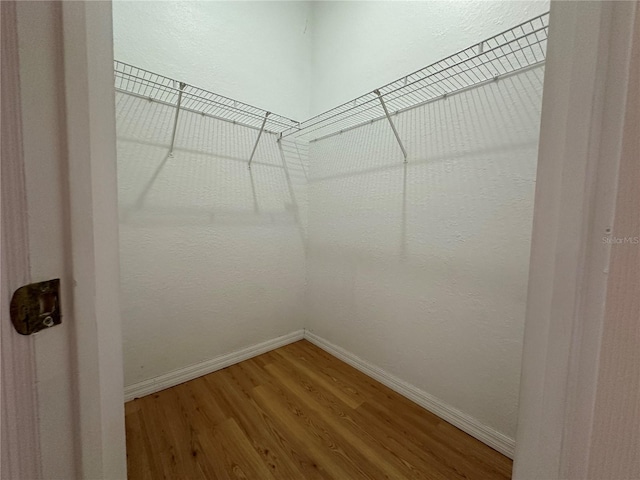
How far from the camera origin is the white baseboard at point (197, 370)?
1.31m

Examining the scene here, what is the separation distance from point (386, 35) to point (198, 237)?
1.61 m

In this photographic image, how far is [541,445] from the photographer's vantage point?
336mm

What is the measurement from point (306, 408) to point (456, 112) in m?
1.64

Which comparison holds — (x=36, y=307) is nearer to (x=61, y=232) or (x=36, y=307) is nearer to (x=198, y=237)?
(x=61, y=232)

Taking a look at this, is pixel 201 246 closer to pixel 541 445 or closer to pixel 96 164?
pixel 96 164

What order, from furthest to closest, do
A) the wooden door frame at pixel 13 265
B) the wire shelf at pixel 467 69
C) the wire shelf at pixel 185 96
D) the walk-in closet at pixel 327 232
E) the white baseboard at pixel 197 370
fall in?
1. the white baseboard at pixel 197 370
2. the wire shelf at pixel 185 96
3. the walk-in closet at pixel 327 232
4. the wire shelf at pixel 467 69
5. the wooden door frame at pixel 13 265

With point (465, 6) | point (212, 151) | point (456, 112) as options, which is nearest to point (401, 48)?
point (465, 6)

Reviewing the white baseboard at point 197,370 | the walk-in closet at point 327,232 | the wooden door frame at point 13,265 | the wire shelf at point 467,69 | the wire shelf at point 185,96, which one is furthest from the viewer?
the white baseboard at point 197,370

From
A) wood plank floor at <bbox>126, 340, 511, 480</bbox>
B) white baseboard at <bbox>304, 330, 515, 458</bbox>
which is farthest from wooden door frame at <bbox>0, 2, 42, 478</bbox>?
white baseboard at <bbox>304, 330, 515, 458</bbox>

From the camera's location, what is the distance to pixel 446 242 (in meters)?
1.18

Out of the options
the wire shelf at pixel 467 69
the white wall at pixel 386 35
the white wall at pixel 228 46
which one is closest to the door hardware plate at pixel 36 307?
the wire shelf at pixel 467 69

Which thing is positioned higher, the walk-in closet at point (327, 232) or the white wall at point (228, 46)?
the white wall at point (228, 46)

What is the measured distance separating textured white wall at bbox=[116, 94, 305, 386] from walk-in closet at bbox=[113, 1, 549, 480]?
0.01 m

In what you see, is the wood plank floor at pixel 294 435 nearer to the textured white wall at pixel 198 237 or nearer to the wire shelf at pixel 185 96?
the textured white wall at pixel 198 237
